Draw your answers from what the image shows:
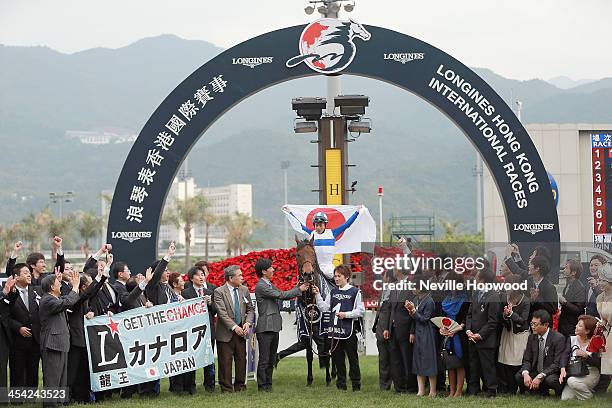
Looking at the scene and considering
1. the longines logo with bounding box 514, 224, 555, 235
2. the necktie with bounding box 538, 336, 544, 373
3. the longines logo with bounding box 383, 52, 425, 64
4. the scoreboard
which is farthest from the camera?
the scoreboard

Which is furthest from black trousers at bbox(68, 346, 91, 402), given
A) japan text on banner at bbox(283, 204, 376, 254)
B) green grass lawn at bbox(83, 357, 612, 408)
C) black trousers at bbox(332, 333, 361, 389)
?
japan text on banner at bbox(283, 204, 376, 254)

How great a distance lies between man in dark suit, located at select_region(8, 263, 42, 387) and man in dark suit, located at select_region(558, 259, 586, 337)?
583 cm

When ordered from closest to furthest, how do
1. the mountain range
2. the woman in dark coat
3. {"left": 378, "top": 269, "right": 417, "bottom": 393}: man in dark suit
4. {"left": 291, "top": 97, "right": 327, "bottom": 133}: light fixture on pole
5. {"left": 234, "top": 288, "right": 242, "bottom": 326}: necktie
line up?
the woman in dark coat
{"left": 378, "top": 269, "right": 417, "bottom": 393}: man in dark suit
{"left": 234, "top": 288, "right": 242, "bottom": 326}: necktie
{"left": 291, "top": 97, "right": 327, "bottom": 133}: light fixture on pole
the mountain range

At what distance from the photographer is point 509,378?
34.4 feet

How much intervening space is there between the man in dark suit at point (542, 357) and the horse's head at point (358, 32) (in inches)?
203

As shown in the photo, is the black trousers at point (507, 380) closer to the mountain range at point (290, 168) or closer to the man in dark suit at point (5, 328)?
the man in dark suit at point (5, 328)

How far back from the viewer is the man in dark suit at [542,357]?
10.0 metres

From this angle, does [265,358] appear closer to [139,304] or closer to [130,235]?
[139,304]

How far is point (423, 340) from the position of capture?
10617mm

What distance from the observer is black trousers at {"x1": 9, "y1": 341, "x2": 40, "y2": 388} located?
10500mm

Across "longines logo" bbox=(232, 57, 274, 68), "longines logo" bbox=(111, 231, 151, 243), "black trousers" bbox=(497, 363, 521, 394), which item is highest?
"longines logo" bbox=(232, 57, 274, 68)

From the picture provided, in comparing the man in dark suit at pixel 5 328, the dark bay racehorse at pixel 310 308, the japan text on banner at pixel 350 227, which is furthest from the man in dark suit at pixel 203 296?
the japan text on banner at pixel 350 227

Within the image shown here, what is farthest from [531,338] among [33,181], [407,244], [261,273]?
[33,181]

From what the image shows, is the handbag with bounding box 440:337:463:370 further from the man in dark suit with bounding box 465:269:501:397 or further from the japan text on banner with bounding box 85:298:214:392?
the japan text on banner with bounding box 85:298:214:392
